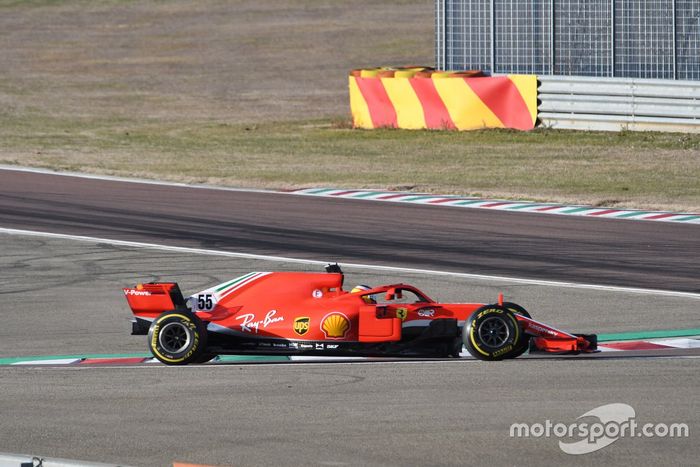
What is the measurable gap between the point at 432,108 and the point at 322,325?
1950cm

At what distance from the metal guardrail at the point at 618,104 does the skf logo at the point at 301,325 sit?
17.6 m

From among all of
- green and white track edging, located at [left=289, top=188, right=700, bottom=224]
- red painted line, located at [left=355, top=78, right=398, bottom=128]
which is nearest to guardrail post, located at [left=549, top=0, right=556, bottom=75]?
red painted line, located at [left=355, top=78, right=398, bottom=128]

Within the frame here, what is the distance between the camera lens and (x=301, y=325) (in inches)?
423

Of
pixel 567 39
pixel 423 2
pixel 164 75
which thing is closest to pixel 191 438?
pixel 567 39

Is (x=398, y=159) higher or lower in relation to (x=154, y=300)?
higher

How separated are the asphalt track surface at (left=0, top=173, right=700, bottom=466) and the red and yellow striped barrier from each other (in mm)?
12587

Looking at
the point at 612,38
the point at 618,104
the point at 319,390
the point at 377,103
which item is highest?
the point at 612,38

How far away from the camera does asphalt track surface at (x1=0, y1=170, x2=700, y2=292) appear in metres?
16.0

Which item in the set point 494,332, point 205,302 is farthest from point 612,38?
point 205,302

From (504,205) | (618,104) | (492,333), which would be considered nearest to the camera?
(492,333)

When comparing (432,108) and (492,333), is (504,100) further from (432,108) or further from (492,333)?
(492,333)

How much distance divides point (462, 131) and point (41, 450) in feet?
72.5

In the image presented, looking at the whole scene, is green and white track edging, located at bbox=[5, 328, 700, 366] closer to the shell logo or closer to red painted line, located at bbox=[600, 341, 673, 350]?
red painted line, located at bbox=[600, 341, 673, 350]

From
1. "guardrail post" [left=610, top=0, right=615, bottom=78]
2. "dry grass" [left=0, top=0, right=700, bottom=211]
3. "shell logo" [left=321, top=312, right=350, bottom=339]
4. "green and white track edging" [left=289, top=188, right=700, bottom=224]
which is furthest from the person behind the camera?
"guardrail post" [left=610, top=0, right=615, bottom=78]
